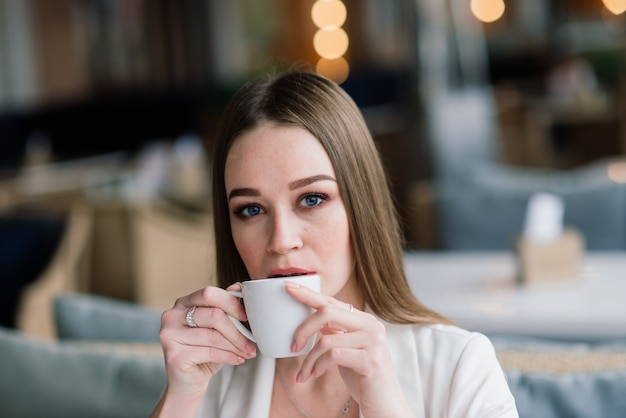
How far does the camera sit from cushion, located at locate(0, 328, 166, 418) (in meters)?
1.61

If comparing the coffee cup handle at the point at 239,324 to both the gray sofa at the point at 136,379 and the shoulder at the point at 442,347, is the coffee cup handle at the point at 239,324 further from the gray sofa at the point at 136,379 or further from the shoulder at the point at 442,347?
the gray sofa at the point at 136,379

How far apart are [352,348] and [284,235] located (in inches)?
7.3

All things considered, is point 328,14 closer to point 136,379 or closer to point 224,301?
point 136,379

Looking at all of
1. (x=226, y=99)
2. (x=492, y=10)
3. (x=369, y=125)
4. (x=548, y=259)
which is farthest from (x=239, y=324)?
(x=492, y=10)

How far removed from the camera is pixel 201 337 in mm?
1178

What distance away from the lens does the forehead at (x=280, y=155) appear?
47.1 inches

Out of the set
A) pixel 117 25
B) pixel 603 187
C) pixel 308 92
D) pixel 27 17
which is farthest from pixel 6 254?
pixel 117 25

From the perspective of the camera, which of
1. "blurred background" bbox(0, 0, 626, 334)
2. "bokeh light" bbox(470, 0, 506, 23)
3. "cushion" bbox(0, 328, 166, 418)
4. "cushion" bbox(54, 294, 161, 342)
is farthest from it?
"bokeh light" bbox(470, 0, 506, 23)

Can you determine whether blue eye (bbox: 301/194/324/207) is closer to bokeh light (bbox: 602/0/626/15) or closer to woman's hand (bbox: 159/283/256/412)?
woman's hand (bbox: 159/283/256/412)

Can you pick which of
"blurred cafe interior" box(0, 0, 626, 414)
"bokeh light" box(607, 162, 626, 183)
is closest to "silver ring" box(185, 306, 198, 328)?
"blurred cafe interior" box(0, 0, 626, 414)

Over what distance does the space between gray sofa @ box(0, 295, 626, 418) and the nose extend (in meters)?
0.49

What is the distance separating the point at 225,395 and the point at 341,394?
0.61 feet

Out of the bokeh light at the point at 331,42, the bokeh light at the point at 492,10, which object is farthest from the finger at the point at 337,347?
the bokeh light at the point at 331,42

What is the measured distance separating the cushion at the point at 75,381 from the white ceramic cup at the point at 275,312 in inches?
21.8
